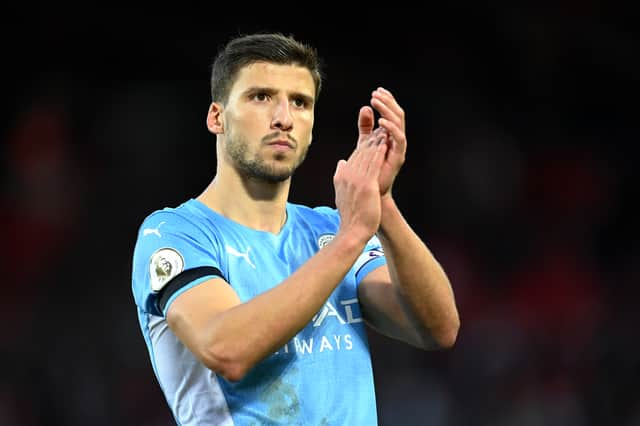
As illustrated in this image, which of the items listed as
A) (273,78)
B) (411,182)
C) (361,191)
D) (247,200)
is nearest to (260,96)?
(273,78)

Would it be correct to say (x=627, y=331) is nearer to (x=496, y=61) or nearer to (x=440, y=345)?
(x=496, y=61)

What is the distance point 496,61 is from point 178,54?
3020mm

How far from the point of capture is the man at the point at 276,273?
2.50m

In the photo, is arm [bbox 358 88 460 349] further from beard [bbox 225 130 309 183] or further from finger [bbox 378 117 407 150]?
beard [bbox 225 130 309 183]

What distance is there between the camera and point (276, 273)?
2.88m

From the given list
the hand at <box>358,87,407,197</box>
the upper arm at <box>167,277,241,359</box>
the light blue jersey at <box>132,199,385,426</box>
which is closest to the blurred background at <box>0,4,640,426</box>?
the light blue jersey at <box>132,199,385,426</box>

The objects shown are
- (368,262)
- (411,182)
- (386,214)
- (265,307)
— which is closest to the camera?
(265,307)

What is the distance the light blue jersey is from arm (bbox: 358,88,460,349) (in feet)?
0.42

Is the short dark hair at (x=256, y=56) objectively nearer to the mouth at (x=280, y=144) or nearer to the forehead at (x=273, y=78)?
the forehead at (x=273, y=78)

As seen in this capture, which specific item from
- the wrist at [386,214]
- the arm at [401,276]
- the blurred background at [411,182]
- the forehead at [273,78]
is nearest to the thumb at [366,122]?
the arm at [401,276]

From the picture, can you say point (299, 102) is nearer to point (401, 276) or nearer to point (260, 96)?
point (260, 96)

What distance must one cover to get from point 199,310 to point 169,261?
22cm

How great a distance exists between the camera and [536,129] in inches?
344

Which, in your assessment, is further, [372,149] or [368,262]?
[368,262]
